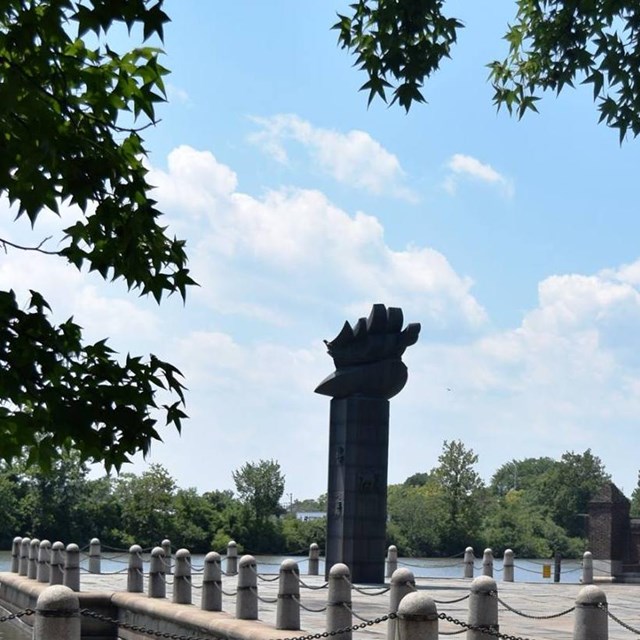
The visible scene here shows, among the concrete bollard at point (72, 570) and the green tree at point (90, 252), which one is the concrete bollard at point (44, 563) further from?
the green tree at point (90, 252)

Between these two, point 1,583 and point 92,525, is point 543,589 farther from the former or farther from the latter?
point 92,525

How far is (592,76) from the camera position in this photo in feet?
43.7

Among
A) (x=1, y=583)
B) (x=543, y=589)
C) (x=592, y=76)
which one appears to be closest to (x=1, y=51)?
(x=592, y=76)

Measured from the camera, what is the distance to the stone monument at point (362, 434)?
2912 cm

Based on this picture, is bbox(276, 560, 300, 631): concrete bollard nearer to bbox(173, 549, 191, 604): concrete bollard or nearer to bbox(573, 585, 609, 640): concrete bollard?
bbox(573, 585, 609, 640): concrete bollard

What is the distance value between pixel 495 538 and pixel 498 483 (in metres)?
114

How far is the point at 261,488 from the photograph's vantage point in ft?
243

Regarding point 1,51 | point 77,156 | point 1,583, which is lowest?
point 1,583

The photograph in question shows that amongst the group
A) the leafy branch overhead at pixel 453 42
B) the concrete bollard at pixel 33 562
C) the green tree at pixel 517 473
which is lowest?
the concrete bollard at pixel 33 562

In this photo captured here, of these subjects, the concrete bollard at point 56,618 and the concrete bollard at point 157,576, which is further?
the concrete bollard at point 157,576

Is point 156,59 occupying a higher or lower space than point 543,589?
higher

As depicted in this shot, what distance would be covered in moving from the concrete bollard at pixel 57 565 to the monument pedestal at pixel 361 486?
6316mm

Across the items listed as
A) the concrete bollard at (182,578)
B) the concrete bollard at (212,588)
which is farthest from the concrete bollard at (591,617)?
the concrete bollard at (182,578)

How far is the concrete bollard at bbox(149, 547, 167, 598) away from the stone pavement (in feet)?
2.22
